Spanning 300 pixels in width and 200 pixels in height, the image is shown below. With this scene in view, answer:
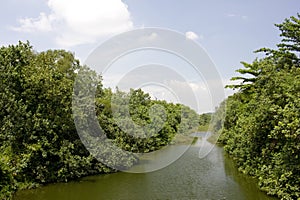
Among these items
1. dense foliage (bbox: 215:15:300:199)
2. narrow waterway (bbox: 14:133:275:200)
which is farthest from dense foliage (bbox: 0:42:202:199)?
dense foliage (bbox: 215:15:300:199)

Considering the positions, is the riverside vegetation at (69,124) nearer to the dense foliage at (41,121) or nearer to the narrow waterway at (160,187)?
the dense foliage at (41,121)

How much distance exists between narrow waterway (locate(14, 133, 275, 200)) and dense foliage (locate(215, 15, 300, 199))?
3.66 ft

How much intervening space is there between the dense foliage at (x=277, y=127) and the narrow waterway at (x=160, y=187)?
3.66ft

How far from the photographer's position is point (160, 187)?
16.9 m

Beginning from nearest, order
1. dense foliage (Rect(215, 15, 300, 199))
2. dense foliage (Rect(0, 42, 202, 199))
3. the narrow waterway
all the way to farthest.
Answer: dense foliage (Rect(215, 15, 300, 199))
the narrow waterway
dense foliage (Rect(0, 42, 202, 199))

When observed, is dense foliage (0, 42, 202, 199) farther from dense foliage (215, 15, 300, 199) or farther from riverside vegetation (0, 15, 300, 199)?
dense foliage (215, 15, 300, 199)

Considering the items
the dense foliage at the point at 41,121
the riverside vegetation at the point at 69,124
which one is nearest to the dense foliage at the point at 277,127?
the riverside vegetation at the point at 69,124

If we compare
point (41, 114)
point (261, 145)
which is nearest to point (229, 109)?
point (261, 145)

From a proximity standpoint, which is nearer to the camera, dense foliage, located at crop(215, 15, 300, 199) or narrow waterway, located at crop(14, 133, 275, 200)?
dense foliage, located at crop(215, 15, 300, 199)

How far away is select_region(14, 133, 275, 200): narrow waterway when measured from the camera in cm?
1502

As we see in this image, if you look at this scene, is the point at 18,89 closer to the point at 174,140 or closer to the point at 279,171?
the point at 279,171

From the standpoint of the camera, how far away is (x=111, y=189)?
16.6 metres

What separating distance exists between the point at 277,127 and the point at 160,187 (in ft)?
25.4

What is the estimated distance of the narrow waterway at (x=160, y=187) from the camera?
49.3ft
